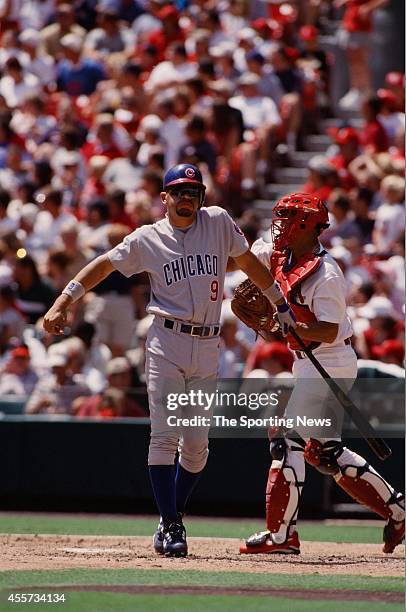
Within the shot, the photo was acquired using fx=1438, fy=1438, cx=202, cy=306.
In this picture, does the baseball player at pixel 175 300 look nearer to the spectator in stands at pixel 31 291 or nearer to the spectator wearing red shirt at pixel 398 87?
the spectator in stands at pixel 31 291

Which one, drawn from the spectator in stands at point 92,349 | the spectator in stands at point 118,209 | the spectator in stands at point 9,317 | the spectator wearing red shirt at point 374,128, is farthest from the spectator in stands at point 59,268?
the spectator wearing red shirt at point 374,128

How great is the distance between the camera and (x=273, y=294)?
747cm

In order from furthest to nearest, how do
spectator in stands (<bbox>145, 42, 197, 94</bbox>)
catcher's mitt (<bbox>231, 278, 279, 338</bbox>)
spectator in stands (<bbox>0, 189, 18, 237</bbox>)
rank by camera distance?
1. spectator in stands (<bbox>145, 42, 197, 94</bbox>)
2. spectator in stands (<bbox>0, 189, 18, 237</bbox>)
3. catcher's mitt (<bbox>231, 278, 279, 338</bbox>)

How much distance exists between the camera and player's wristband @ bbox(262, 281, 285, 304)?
746 centimetres

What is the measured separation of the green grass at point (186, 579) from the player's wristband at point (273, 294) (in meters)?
1.49

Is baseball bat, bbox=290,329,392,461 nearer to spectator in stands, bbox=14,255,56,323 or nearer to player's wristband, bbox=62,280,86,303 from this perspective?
player's wristband, bbox=62,280,86,303

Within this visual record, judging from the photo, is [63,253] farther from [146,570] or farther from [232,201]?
[146,570]

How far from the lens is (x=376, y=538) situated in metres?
9.12

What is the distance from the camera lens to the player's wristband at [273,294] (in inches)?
294

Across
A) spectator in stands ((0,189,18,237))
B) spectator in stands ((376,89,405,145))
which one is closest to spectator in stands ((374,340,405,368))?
spectator in stands ((376,89,405,145))

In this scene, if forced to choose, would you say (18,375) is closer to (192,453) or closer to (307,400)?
(192,453)

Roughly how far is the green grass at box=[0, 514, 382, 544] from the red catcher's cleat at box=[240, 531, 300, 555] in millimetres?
1303

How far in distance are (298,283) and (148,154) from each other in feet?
23.4

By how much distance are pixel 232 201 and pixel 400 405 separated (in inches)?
154
